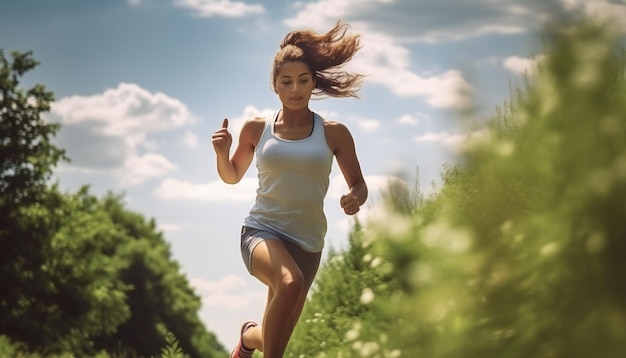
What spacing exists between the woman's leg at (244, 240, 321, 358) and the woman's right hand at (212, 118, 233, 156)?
2.82 ft

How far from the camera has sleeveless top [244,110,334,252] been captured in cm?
565

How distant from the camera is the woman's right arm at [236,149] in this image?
5941mm

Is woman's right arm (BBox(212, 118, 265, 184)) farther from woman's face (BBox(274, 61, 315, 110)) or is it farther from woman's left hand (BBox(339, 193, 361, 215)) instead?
woman's left hand (BBox(339, 193, 361, 215))

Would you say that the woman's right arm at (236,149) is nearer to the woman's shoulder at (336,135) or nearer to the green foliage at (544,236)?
the woman's shoulder at (336,135)

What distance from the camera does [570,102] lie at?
1460mm

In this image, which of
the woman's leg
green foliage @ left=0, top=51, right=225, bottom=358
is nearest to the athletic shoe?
the woman's leg

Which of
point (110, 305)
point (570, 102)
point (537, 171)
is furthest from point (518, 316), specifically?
point (110, 305)

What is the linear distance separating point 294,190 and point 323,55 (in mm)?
1123

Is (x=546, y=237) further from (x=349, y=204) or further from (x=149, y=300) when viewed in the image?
(x=149, y=300)

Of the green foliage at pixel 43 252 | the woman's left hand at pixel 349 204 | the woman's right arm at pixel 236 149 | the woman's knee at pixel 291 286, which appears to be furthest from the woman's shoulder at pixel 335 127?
the green foliage at pixel 43 252

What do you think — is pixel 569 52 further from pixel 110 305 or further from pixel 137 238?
pixel 137 238

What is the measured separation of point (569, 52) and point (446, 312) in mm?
568

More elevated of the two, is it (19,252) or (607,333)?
(19,252)

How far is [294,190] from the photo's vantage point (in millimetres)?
5660
